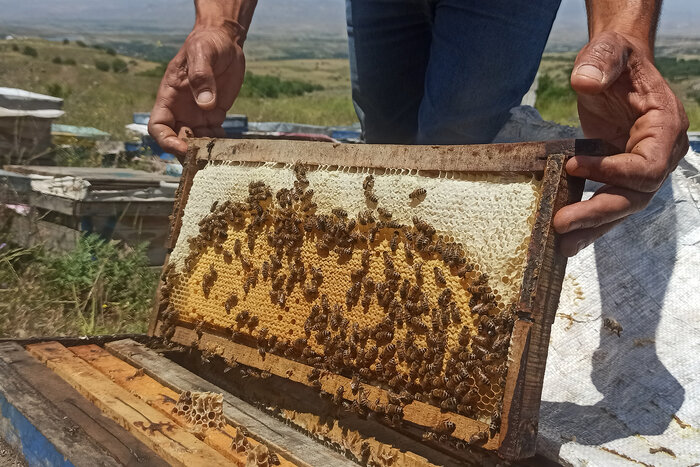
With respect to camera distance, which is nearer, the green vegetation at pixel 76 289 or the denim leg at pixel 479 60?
the denim leg at pixel 479 60

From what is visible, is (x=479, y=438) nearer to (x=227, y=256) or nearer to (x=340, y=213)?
(x=340, y=213)

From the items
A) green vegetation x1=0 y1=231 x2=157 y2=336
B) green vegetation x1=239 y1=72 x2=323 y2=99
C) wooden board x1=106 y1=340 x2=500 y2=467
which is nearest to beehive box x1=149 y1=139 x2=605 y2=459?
wooden board x1=106 y1=340 x2=500 y2=467

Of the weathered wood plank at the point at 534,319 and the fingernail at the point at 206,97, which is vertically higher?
the fingernail at the point at 206,97

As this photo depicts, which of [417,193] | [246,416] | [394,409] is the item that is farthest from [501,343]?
[246,416]

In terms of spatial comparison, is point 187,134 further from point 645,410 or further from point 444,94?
point 645,410

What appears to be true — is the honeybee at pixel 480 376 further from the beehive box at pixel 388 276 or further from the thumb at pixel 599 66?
the thumb at pixel 599 66

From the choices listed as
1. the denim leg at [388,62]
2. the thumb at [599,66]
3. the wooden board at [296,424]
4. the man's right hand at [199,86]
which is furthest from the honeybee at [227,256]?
the denim leg at [388,62]
